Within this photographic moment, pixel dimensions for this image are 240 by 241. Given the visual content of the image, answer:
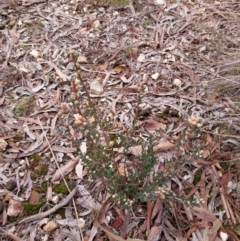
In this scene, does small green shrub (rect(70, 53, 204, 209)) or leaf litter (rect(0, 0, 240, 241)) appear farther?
leaf litter (rect(0, 0, 240, 241))

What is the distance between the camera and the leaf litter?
134cm

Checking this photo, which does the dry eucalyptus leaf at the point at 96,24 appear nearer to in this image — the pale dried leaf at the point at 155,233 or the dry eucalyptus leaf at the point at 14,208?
the dry eucalyptus leaf at the point at 14,208

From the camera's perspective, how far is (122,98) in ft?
5.59

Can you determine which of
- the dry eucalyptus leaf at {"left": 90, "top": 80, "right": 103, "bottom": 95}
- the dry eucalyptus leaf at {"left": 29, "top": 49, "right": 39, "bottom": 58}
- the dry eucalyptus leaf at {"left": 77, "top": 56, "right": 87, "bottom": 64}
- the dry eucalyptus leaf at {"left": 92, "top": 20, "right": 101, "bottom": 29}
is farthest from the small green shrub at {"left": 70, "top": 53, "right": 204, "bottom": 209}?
the dry eucalyptus leaf at {"left": 92, "top": 20, "right": 101, "bottom": 29}

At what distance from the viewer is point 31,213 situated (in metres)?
1.37

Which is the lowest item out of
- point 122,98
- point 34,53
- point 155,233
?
point 155,233

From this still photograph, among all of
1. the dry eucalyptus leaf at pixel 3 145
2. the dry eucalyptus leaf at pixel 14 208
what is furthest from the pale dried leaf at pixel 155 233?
the dry eucalyptus leaf at pixel 3 145

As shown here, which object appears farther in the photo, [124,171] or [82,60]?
[82,60]

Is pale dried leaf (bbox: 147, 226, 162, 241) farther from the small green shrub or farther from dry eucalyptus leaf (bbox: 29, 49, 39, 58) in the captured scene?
dry eucalyptus leaf (bbox: 29, 49, 39, 58)

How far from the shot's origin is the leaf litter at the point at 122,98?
4.39 feet

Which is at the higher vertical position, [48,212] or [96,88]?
[96,88]

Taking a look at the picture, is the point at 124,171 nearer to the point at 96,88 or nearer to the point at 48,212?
the point at 48,212

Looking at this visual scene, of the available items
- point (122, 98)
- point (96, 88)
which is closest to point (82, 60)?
point (96, 88)

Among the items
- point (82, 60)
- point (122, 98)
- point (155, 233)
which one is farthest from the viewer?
point (82, 60)
